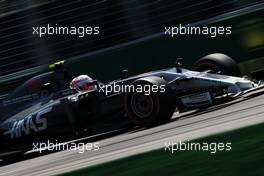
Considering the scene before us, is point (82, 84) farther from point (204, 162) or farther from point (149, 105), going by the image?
point (204, 162)

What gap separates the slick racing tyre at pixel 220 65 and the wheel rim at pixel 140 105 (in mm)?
2005

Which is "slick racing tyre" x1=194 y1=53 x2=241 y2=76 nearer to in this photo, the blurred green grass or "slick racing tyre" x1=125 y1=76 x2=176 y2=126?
"slick racing tyre" x1=125 y1=76 x2=176 y2=126

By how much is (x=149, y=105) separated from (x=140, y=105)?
0.19m

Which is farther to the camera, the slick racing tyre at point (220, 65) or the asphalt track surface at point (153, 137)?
the slick racing tyre at point (220, 65)

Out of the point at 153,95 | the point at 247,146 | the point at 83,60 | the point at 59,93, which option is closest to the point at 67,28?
the point at 83,60

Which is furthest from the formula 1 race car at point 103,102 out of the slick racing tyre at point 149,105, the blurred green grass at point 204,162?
the blurred green grass at point 204,162

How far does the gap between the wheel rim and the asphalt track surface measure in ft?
0.88

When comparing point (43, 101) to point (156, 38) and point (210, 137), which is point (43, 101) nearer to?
point (156, 38)

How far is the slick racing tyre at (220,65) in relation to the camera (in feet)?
40.1

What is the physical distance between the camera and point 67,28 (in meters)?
14.9

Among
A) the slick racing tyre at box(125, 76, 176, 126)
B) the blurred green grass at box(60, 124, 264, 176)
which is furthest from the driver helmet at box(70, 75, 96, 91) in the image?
the blurred green grass at box(60, 124, 264, 176)

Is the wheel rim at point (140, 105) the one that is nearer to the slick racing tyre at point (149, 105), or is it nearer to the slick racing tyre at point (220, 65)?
the slick racing tyre at point (149, 105)

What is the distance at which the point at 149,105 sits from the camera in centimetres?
1055

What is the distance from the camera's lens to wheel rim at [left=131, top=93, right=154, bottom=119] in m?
10.6
